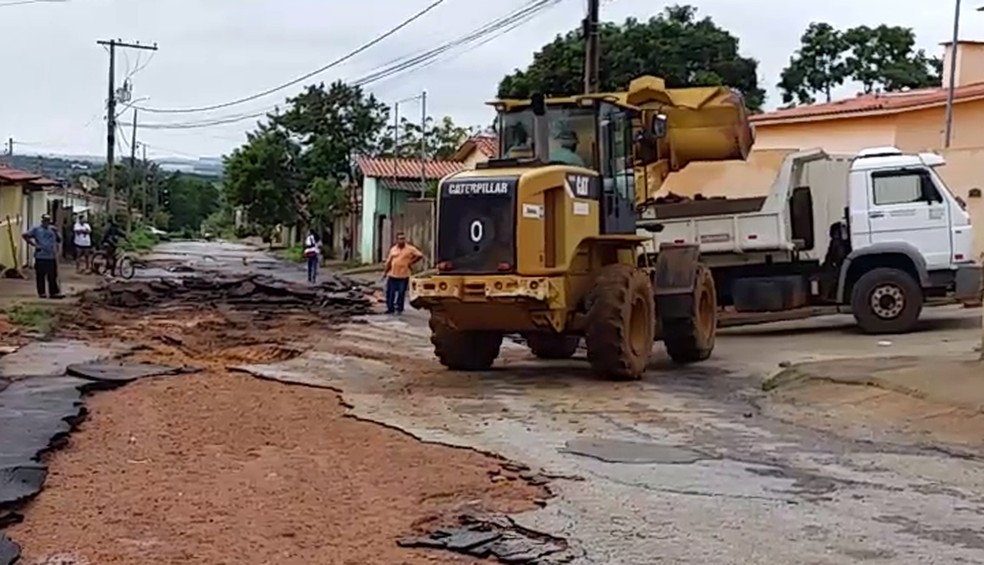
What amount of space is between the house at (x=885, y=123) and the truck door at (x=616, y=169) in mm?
17840

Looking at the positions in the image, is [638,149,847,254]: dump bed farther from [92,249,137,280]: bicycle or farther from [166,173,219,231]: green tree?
[166,173,219,231]: green tree

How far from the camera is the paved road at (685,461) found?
808 centimetres

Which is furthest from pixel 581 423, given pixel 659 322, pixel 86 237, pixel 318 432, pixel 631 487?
pixel 86 237

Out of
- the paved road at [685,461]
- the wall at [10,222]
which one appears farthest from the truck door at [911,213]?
the wall at [10,222]

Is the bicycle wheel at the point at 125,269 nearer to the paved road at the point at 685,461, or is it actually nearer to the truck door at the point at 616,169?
the paved road at the point at 685,461

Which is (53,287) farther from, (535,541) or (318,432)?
(535,541)

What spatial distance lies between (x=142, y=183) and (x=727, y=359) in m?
104

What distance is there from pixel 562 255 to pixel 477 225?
3.24ft

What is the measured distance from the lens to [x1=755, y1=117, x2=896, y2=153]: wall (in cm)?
3553

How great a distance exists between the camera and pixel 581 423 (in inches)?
507

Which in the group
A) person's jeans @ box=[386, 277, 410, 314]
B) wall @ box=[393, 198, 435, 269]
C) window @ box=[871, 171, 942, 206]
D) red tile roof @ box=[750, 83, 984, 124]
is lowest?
person's jeans @ box=[386, 277, 410, 314]

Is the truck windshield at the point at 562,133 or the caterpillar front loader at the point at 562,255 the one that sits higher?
the truck windshield at the point at 562,133

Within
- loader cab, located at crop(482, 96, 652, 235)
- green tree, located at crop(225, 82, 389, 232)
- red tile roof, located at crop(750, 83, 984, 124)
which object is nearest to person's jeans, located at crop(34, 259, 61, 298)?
loader cab, located at crop(482, 96, 652, 235)

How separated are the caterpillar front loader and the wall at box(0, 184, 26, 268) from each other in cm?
1976
